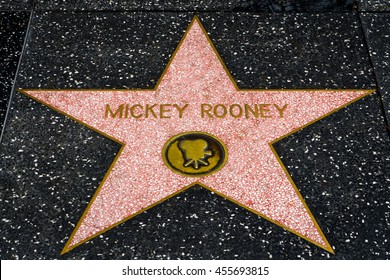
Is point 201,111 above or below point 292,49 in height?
below

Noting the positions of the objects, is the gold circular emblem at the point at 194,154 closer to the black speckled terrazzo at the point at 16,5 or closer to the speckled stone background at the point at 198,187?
the speckled stone background at the point at 198,187

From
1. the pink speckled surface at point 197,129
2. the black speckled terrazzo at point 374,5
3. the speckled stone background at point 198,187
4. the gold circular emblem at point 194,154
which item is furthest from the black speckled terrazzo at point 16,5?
the black speckled terrazzo at point 374,5

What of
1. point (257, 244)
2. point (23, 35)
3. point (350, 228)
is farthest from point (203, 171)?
point (23, 35)

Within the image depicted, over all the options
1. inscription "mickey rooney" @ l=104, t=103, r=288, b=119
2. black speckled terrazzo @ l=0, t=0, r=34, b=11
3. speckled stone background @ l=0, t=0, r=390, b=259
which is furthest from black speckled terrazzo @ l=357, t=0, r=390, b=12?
black speckled terrazzo @ l=0, t=0, r=34, b=11

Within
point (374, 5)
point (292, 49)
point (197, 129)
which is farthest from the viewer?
point (374, 5)

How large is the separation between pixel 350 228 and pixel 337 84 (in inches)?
23.4

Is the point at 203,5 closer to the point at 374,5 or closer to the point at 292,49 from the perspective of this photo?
the point at 292,49

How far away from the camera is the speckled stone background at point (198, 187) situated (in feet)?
5.06

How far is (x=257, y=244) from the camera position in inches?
60.5

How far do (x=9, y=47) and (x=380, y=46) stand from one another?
147cm

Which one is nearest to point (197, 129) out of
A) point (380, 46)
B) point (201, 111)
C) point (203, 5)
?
point (201, 111)

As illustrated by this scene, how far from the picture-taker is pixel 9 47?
2.06 meters

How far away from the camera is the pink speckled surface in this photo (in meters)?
1.60
